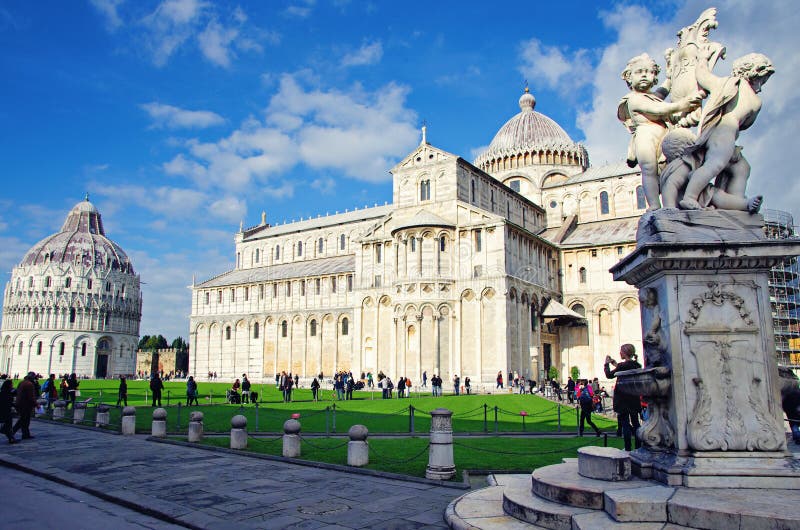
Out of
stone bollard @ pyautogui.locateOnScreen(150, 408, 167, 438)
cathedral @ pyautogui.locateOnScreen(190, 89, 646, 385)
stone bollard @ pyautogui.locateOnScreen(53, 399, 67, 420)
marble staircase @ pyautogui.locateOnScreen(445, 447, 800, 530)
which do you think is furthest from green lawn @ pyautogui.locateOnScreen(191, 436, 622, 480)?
cathedral @ pyautogui.locateOnScreen(190, 89, 646, 385)

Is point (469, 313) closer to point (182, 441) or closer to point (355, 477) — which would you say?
point (182, 441)

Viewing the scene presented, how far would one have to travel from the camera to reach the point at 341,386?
30.5m

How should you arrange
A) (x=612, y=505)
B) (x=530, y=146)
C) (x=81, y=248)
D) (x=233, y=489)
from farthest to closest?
(x=81, y=248) < (x=530, y=146) < (x=233, y=489) < (x=612, y=505)

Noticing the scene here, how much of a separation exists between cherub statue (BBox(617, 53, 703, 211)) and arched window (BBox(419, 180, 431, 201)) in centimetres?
3483

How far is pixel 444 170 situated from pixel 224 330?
3110 cm

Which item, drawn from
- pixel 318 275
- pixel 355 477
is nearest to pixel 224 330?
pixel 318 275

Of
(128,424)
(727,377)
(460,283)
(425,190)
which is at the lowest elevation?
(128,424)

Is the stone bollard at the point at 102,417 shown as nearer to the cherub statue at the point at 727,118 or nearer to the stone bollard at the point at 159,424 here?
the stone bollard at the point at 159,424

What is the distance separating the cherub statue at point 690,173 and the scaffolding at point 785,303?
4024 cm

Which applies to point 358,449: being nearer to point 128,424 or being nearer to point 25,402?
point 128,424

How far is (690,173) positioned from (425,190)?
35865 mm

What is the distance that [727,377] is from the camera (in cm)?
554

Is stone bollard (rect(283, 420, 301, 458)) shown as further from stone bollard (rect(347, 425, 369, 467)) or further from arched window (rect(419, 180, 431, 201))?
arched window (rect(419, 180, 431, 201))

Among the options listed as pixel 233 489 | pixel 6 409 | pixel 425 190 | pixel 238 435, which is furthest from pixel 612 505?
pixel 425 190
